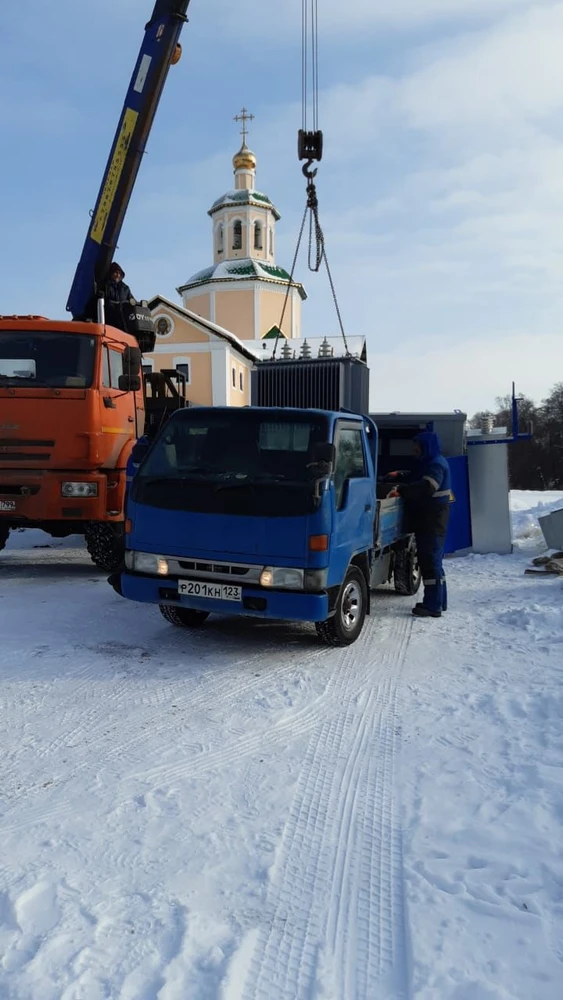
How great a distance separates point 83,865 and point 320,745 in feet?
4.92

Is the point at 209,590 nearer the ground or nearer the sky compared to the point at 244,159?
nearer the ground

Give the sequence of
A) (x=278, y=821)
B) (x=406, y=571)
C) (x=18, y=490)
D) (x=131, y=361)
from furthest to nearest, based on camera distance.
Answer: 1. (x=131, y=361)
2. (x=406, y=571)
3. (x=18, y=490)
4. (x=278, y=821)

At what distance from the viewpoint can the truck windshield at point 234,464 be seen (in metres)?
5.12

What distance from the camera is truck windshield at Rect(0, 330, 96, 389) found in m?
7.73

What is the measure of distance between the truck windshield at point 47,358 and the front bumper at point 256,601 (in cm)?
321

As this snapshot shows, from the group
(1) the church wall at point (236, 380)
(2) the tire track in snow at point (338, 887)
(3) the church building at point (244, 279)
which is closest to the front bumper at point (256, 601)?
(2) the tire track in snow at point (338, 887)

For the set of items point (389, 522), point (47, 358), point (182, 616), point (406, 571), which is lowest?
point (182, 616)

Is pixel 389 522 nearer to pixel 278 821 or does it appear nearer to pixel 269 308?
pixel 278 821

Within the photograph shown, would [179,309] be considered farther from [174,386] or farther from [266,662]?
[266,662]

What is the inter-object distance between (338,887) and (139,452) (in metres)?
3.99

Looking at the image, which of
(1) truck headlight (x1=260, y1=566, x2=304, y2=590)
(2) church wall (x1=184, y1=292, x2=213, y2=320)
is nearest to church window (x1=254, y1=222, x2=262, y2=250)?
(2) church wall (x1=184, y1=292, x2=213, y2=320)

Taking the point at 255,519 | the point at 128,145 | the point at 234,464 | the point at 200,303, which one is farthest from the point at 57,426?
the point at 200,303

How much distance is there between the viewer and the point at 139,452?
589cm

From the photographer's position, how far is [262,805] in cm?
318
